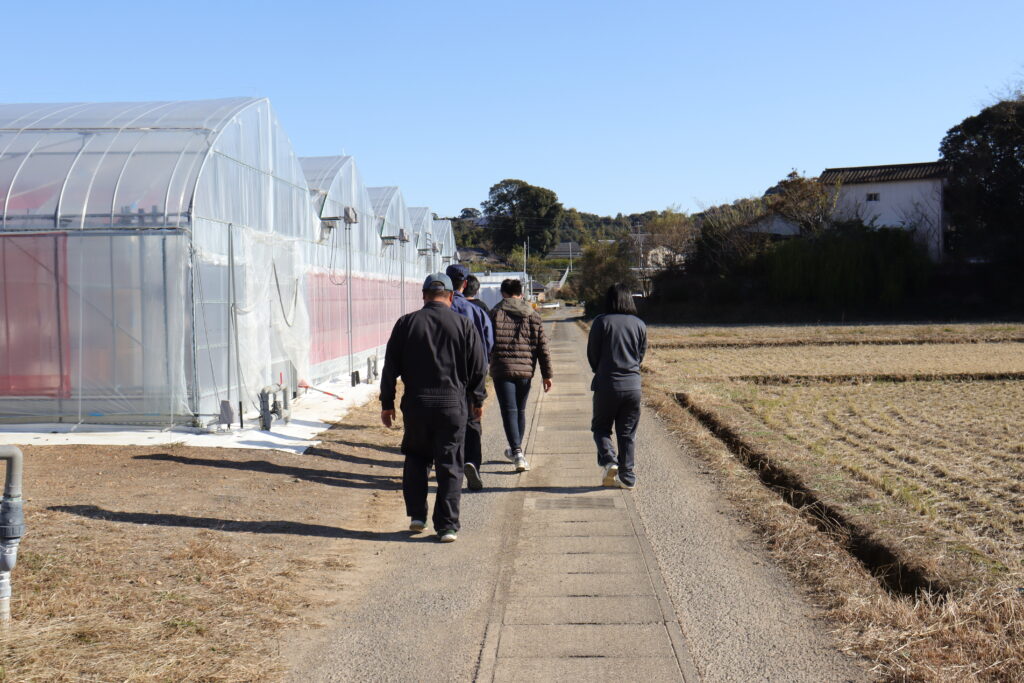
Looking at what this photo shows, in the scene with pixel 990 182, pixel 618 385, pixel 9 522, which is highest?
pixel 990 182

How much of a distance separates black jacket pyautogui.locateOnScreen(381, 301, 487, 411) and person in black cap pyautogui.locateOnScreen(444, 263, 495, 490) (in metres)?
1.14

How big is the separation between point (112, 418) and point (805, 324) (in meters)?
31.5

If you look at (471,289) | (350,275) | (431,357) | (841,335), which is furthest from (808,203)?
(431,357)

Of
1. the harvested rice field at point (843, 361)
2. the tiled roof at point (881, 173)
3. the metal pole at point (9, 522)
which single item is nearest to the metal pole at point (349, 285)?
the harvested rice field at point (843, 361)

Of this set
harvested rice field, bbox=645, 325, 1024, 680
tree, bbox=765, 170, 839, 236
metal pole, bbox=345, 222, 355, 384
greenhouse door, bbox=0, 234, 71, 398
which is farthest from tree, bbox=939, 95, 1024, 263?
greenhouse door, bbox=0, 234, 71, 398

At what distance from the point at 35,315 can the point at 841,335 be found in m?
24.4

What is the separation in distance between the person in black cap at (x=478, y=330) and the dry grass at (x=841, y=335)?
62.9 ft

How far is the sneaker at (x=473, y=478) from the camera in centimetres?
716

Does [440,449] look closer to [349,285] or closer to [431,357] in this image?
[431,357]

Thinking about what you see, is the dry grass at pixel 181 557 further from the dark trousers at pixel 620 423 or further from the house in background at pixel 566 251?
the house in background at pixel 566 251

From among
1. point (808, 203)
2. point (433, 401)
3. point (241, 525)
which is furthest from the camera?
point (808, 203)

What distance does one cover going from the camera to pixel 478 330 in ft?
25.2

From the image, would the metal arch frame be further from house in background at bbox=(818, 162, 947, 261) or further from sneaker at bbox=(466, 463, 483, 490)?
house in background at bbox=(818, 162, 947, 261)

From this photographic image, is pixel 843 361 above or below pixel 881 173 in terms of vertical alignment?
below
